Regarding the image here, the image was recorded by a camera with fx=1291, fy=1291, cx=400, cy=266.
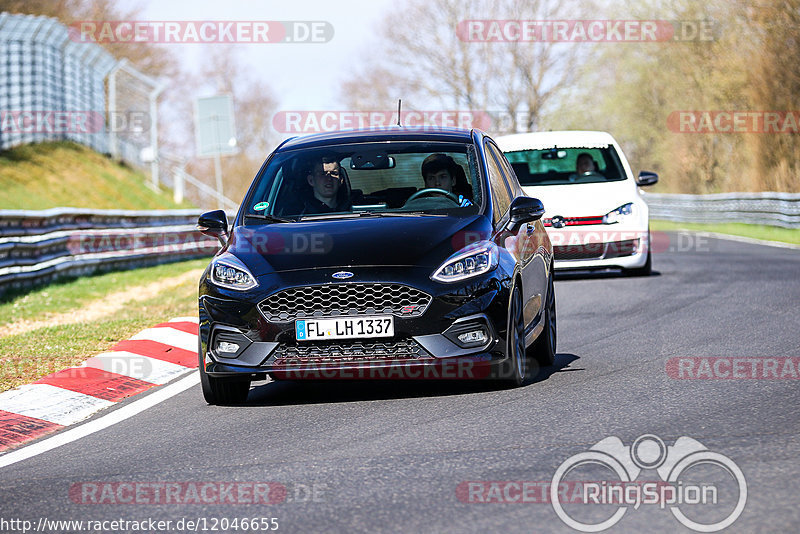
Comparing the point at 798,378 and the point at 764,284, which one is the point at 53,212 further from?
the point at 798,378

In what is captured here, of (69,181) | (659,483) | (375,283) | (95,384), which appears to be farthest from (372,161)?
(69,181)

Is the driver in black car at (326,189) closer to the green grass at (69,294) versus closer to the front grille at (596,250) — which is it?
the green grass at (69,294)

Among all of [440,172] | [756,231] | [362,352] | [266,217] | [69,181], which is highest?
[440,172]

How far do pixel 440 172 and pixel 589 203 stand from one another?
7.94 metres

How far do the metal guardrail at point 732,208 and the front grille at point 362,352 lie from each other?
15.5 meters

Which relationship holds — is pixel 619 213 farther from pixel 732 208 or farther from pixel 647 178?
pixel 732 208

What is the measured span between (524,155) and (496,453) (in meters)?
11.8

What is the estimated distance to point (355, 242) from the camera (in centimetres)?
769

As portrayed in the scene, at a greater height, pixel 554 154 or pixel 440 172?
pixel 440 172

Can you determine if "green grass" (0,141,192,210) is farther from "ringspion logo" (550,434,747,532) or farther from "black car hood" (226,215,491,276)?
"ringspion logo" (550,434,747,532)

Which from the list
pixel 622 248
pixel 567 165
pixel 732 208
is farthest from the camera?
pixel 732 208

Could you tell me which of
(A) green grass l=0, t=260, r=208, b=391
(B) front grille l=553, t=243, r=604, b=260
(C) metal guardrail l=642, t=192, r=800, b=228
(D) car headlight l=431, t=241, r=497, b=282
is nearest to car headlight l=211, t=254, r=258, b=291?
(D) car headlight l=431, t=241, r=497, b=282

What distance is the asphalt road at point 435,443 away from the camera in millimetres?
4855

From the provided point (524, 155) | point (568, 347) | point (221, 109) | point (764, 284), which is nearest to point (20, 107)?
point (221, 109)
